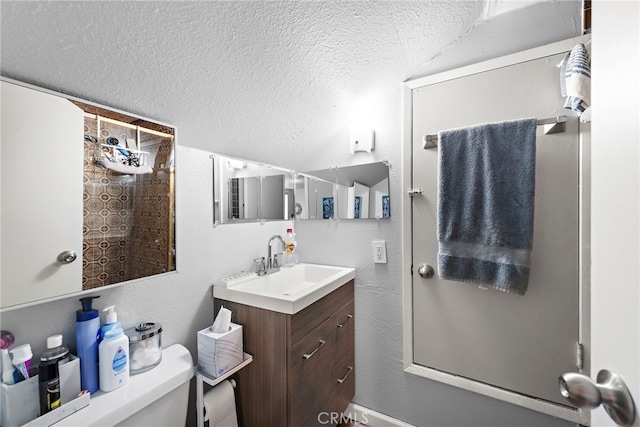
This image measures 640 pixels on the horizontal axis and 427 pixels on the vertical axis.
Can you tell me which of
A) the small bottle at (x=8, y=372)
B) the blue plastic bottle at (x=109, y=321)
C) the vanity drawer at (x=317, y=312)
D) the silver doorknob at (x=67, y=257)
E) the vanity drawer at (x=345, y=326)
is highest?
the silver doorknob at (x=67, y=257)

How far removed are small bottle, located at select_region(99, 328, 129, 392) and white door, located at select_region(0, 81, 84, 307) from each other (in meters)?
0.19

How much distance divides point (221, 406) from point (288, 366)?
0.33 m

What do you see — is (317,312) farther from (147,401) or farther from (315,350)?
(147,401)

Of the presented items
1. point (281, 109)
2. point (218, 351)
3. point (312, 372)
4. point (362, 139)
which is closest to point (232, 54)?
point (281, 109)

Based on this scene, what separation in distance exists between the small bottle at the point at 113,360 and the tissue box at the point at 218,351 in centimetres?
25

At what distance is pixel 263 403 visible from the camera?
1.06 meters

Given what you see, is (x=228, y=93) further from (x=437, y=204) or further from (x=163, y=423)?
(x=163, y=423)

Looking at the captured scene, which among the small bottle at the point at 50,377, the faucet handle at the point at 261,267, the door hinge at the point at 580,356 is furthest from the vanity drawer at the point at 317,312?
the door hinge at the point at 580,356

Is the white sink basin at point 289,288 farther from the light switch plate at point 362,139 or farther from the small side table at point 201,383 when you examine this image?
the light switch plate at point 362,139

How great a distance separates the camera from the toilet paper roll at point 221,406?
974 mm

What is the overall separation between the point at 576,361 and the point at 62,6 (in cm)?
201

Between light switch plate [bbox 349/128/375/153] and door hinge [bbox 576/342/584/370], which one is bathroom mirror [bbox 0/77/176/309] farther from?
door hinge [bbox 576/342/584/370]

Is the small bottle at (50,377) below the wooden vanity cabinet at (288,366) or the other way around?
the other way around

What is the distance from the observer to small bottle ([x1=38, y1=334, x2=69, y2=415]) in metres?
0.63
